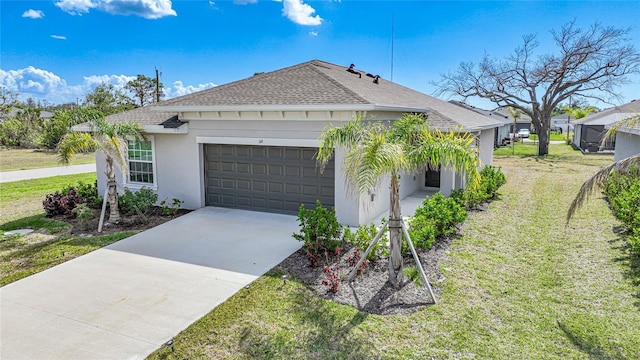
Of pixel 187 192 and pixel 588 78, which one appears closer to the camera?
pixel 187 192

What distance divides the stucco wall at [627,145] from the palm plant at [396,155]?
12.3m

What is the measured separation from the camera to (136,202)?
34.6 ft

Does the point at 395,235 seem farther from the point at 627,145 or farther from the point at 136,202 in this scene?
the point at 627,145

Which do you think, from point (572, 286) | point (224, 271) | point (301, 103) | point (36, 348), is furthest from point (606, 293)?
point (36, 348)

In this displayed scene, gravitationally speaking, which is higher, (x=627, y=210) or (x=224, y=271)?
(x=627, y=210)

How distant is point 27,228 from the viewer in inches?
406

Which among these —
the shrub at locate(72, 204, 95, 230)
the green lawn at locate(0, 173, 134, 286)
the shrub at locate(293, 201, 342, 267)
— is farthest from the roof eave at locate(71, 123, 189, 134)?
the shrub at locate(293, 201, 342, 267)

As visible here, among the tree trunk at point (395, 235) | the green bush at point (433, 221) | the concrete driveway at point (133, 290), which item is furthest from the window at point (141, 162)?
the tree trunk at point (395, 235)

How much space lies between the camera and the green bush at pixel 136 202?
34.5 feet

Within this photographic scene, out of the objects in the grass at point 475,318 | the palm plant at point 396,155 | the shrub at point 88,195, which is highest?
the palm plant at point 396,155

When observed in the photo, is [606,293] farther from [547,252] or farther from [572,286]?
[547,252]

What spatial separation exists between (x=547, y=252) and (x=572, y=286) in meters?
1.76

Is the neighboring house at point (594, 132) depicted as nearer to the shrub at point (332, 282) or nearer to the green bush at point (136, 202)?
the shrub at point (332, 282)

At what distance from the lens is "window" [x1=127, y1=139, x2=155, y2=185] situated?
1234 centimetres
